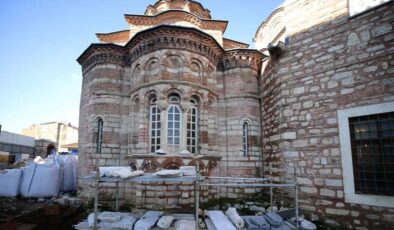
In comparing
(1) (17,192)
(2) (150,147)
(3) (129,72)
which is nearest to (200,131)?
(2) (150,147)

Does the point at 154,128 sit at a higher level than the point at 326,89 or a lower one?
lower

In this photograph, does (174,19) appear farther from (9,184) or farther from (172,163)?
(9,184)

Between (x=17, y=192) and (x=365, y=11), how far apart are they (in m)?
14.7

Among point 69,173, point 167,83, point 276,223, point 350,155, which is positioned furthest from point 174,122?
point 69,173

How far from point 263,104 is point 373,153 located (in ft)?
16.2

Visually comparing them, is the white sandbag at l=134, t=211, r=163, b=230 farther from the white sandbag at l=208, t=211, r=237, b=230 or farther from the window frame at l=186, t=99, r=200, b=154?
the window frame at l=186, t=99, r=200, b=154

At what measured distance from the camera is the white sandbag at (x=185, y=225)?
4.94 m

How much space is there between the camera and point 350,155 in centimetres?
611

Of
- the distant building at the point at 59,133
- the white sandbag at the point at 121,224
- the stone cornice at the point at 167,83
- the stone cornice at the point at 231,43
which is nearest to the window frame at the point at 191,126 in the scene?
the stone cornice at the point at 167,83

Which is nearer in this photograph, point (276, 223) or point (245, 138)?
point (276, 223)

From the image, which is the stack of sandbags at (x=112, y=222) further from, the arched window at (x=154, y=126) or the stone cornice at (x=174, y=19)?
the stone cornice at (x=174, y=19)

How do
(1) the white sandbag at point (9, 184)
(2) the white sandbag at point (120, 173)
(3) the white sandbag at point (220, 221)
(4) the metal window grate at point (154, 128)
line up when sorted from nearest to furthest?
(3) the white sandbag at point (220, 221)
(2) the white sandbag at point (120, 173)
(4) the metal window grate at point (154, 128)
(1) the white sandbag at point (9, 184)

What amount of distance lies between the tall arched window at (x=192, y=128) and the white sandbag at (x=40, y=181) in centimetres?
650

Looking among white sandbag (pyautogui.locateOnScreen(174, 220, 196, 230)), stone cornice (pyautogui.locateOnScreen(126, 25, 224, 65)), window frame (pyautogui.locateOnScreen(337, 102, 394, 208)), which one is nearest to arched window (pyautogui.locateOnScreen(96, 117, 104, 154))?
stone cornice (pyautogui.locateOnScreen(126, 25, 224, 65))
